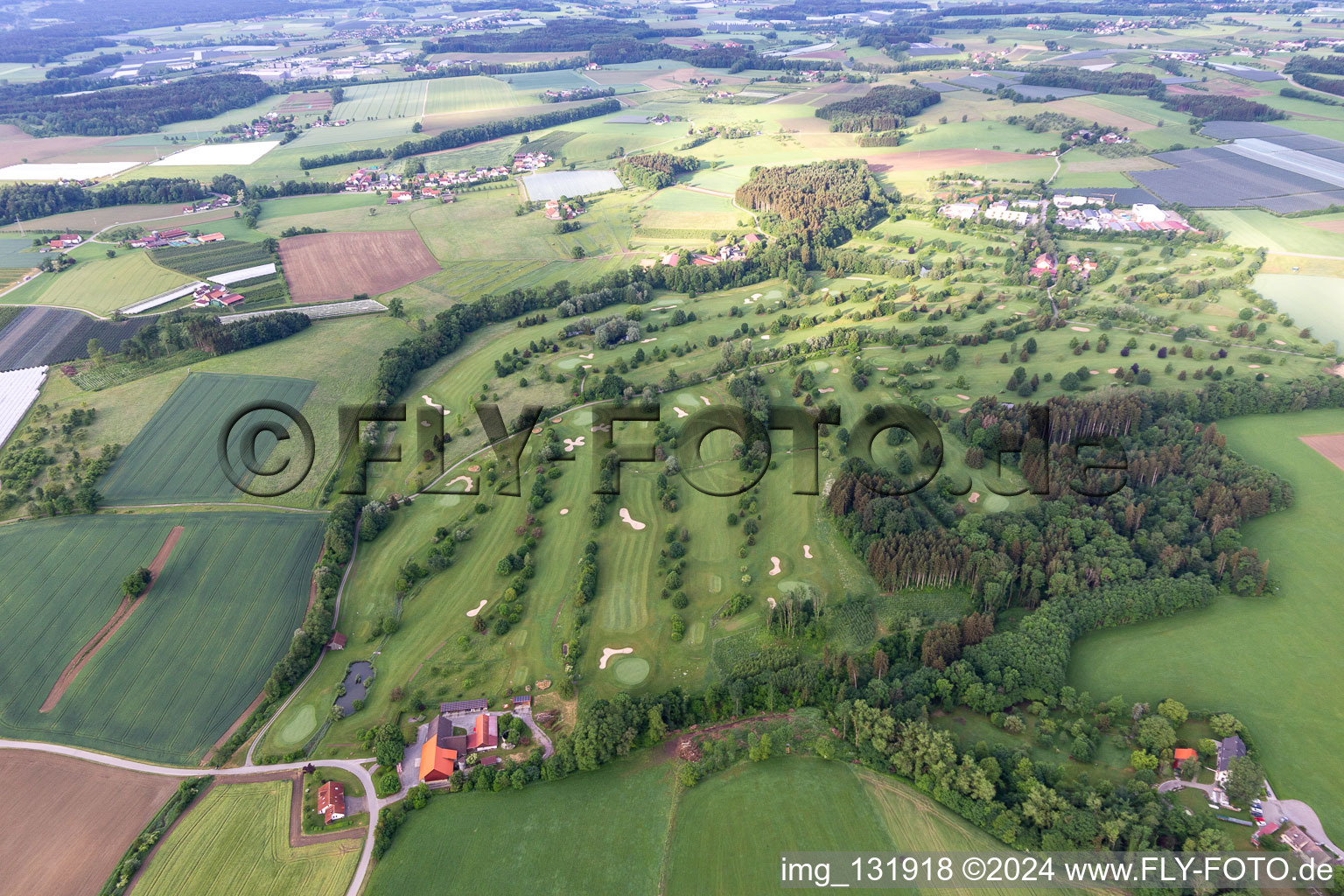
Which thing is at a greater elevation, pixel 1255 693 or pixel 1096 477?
pixel 1096 477

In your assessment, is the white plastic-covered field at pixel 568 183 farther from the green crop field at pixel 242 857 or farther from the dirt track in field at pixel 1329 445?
the dirt track in field at pixel 1329 445

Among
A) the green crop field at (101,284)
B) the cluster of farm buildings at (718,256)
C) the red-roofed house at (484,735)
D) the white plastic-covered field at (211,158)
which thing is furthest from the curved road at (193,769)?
the white plastic-covered field at (211,158)

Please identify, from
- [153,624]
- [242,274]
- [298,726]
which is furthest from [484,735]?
[242,274]

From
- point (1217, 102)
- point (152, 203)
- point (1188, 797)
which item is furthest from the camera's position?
point (1217, 102)

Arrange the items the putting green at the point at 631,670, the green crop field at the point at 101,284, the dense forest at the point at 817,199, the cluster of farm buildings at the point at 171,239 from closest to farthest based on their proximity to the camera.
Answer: the putting green at the point at 631,670 → the green crop field at the point at 101,284 → the cluster of farm buildings at the point at 171,239 → the dense forest at the point at 817,199

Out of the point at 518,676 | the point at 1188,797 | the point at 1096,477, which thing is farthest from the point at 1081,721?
the point at 518,676

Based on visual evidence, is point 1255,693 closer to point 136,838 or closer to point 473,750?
point 473,750
